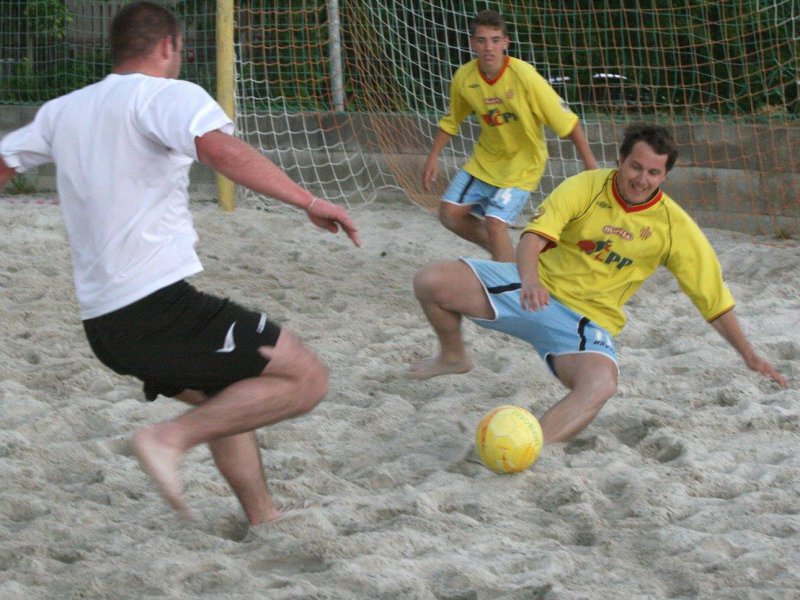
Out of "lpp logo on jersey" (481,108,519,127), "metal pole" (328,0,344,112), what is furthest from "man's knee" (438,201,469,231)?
"metal pole" (328,0,344,112)

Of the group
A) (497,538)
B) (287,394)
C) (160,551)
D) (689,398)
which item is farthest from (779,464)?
(160,551)

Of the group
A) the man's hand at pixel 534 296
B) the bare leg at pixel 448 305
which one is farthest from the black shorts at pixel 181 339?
the bare leg at pixel 448 305

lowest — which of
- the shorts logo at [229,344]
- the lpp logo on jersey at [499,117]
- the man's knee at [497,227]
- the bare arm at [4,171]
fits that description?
the shorts logo at [229,344]

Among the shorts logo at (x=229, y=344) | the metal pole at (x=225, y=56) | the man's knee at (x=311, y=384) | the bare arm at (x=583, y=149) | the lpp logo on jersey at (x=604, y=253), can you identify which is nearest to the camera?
the shorts logo at (x=229, y=344)

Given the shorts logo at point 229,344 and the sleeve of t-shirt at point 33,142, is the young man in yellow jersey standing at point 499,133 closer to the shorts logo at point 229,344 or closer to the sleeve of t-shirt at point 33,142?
the shorts logo at point 229,344

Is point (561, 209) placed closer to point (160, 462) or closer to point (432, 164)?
point (160, 462)

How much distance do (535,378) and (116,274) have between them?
2.48 m

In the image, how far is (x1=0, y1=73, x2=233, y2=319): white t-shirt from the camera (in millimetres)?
2898

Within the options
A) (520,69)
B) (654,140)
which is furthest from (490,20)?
(654,140)

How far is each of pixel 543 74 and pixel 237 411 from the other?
270 inches

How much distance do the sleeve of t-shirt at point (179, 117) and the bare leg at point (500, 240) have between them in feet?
11.2

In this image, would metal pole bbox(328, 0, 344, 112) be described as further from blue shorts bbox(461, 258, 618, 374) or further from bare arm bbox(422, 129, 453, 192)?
blue shorts bbox(461, 258, 618, 374)

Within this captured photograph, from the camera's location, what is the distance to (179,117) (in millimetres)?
2797

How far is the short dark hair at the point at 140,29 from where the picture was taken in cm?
303
